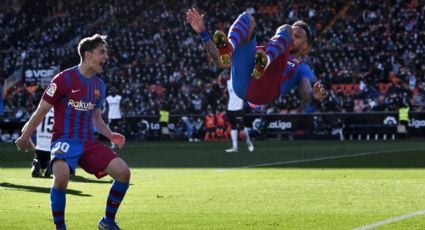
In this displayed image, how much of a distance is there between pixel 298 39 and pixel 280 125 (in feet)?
88.5

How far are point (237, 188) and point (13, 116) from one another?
29739 millimetres

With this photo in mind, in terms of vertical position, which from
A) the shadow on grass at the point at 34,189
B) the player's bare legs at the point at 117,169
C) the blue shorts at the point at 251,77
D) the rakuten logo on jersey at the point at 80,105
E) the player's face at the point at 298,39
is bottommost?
the shadow on grass at the point at 34,189

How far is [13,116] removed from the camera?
138ft

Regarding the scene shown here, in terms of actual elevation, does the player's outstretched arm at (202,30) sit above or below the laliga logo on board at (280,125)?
above

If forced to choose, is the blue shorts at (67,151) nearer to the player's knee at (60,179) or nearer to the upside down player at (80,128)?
the upside down player at (80,128)

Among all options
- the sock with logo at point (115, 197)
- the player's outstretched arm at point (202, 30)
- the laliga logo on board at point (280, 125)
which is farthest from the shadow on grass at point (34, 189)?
the laliga logo on board at point (280, 125)

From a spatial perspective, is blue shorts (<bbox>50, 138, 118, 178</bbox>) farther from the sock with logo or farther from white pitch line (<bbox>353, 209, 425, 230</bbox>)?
white pitch line (<bbox>353, 209, 425, 230</bbox>)

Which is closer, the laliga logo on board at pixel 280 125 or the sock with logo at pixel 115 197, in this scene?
the sock with logo at pixel 115 197

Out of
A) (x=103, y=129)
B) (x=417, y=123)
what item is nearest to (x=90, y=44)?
(x=103, y=129)

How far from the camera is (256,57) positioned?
33.2 ft

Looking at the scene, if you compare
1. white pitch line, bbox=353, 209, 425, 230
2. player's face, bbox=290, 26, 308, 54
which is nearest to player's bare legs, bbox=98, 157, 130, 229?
white pitch line, bbox=353, 209, 425, 230

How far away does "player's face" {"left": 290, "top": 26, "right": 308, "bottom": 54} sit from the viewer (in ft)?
35.7

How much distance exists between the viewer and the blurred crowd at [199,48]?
130 feet

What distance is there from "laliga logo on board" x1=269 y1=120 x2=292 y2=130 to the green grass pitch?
15.8m
